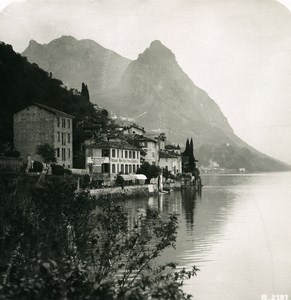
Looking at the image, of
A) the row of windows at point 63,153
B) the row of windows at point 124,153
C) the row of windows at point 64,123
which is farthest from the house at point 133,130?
the row of windows at point 63,153

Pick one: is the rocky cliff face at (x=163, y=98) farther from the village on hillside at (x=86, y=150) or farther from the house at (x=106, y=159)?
the house at (x=106, y=159)

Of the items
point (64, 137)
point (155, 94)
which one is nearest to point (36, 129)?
point (64, 137)

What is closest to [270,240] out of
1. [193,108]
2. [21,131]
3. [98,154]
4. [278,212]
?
[278,212]

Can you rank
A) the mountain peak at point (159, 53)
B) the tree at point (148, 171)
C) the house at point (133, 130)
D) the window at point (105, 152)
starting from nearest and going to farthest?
the window at point (105, 152)
the tree at point (148, 171)
the house at point (133, 130)
the mountain peak at point (159, 53)

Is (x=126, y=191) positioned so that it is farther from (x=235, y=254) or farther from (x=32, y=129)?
(x=235, y=254)

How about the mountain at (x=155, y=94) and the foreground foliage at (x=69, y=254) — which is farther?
the mountain at (x=155, y=94)

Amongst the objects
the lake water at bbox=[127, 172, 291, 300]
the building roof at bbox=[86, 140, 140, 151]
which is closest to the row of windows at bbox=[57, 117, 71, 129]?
the building roof at bbox=[86, 140, 140, 151]

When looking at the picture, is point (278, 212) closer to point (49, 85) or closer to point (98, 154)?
point (98, 154)
